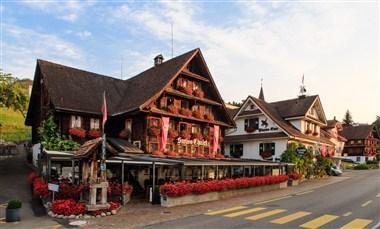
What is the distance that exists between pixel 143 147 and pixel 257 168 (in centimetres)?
1213

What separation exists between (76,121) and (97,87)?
5.72m

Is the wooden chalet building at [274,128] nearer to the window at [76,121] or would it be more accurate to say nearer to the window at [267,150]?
the window at [267,150]

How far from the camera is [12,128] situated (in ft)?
210

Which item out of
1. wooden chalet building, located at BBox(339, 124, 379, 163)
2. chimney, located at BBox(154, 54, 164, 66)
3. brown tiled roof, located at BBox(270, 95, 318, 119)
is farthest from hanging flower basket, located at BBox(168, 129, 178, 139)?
wooden chalet building, located at BBox(339, 124, 379, 163)

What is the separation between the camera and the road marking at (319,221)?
16.2 metres

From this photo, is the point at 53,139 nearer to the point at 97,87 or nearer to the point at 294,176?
the point at 97,87

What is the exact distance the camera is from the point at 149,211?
20234 mm

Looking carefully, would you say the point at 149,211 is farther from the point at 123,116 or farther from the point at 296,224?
the point at 123,116

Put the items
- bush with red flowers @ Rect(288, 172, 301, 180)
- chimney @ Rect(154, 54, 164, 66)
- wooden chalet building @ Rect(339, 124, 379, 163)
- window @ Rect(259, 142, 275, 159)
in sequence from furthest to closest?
1. wooden chalet building @ Rect(339, 124, 379, 163)
2. window @ Rect(259, 142, 275, 159)
3. chimney @ Rect(154, 54, 164, 66)
4. bush with red flowers @ Rect(288, 172, 301, 180)

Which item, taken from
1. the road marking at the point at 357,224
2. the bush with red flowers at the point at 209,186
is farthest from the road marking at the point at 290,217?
the bush with red flowers at the point at 209,186

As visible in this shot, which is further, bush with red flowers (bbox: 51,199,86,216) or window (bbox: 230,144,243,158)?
window (bbox: 230,144,243,158)

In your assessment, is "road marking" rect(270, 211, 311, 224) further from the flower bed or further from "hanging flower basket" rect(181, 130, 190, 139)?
"hanging flower basket" rect(181, 130, 190, 139)

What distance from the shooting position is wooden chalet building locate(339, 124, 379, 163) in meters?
85.2

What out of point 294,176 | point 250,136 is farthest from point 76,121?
point 250,136
